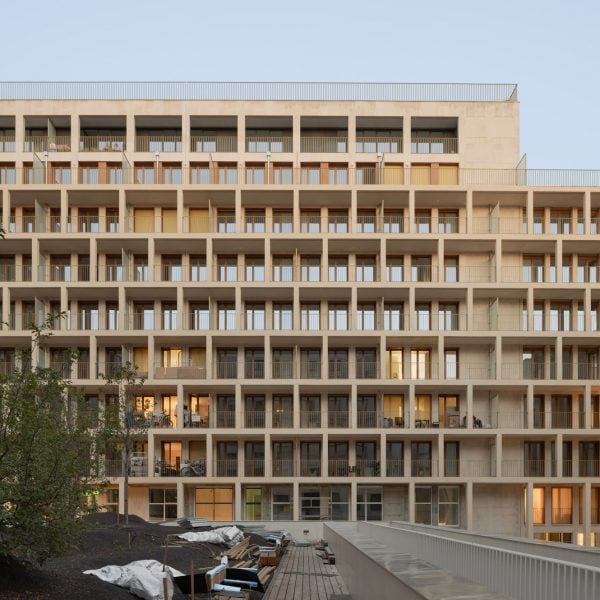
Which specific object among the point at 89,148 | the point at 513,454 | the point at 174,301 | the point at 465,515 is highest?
the point at 89,148

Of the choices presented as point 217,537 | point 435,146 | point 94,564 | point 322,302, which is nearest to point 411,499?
point 322,302

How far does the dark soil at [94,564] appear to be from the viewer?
61.6ft

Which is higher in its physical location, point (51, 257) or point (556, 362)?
point (51, 257)

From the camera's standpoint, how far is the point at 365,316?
6153cm

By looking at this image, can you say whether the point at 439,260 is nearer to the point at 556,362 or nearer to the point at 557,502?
the point at 556,362

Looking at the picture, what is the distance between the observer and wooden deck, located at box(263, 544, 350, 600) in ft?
79.7

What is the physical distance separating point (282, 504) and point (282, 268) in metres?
15.4

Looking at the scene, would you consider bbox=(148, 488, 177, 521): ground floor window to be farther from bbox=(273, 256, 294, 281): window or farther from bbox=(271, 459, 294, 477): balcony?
bbox=(273, 256, 294, 281): window

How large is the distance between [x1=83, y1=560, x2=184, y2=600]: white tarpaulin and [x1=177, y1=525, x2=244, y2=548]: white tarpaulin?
1065 centimetres

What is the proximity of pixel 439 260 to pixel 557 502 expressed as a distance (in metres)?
17.5

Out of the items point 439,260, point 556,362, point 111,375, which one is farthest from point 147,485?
point 556,362

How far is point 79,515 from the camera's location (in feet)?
62.8

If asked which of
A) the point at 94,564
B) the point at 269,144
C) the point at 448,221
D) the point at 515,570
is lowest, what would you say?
the point at 94,564

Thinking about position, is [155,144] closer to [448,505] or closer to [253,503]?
A: [253,503]
